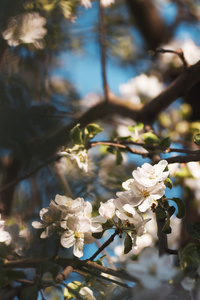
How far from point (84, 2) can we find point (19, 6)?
0.23m

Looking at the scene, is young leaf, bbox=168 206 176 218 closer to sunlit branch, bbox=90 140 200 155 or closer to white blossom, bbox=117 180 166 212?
white blossom, bbox=117 180 166 212

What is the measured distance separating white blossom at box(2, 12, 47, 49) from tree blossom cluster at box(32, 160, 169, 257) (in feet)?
1.11

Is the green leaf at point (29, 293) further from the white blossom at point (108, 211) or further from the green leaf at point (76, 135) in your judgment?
the green leaf at point (76, 135)

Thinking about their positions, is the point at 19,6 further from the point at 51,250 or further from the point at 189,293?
the point at 189,293

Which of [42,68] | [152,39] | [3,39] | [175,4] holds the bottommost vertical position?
[152,39]

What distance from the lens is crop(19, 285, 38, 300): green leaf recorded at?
416mm

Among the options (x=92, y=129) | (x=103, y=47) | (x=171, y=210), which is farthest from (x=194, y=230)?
(x=103, y=47)

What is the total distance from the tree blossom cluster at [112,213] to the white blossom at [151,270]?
0.09m

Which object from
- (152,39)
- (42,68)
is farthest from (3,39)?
(152,39)

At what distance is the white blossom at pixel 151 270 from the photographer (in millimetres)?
370

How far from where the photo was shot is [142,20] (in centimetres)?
190

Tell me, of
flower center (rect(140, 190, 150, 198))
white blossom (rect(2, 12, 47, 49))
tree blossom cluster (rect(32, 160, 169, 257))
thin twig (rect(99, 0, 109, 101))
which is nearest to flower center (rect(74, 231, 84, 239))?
tree blossom cluster (rect(32, 160, 169, 257))

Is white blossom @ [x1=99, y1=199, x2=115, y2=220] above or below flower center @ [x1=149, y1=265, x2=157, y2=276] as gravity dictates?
below

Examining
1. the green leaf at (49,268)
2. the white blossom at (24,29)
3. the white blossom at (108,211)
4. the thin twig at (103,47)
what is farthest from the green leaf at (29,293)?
the thin twig at (103,47)
